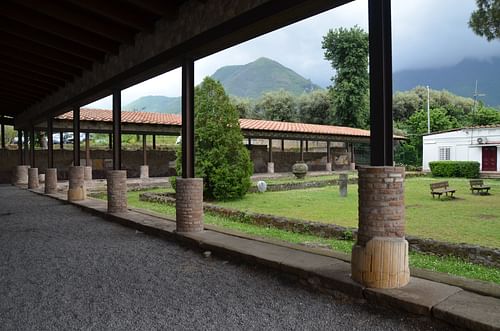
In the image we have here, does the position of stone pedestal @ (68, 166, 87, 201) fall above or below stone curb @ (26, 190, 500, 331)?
above

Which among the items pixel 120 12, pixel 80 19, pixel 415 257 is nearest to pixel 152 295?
pixel 415 257

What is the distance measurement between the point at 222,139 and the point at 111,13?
22.3ft

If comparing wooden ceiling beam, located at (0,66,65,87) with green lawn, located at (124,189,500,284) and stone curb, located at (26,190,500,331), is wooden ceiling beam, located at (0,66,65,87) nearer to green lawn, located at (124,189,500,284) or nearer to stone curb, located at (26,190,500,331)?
green lawn, located at (124,189,500,284)

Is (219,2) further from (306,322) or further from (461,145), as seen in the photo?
(461,145)

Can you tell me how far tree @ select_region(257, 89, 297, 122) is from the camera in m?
45.2

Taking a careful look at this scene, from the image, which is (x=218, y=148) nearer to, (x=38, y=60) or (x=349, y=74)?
(x=38, y=60)

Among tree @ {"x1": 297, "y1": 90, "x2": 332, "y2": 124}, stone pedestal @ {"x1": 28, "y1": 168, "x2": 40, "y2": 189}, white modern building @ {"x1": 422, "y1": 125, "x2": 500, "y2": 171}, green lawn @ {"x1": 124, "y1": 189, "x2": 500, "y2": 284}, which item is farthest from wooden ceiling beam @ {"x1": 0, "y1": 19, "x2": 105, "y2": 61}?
tree @ {"x1": 297, "y1": 90, "x2": 332, "y2": 124}

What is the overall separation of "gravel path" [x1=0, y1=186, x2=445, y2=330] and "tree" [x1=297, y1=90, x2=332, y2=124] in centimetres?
4029

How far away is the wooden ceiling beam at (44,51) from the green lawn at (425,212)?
5.47 meters

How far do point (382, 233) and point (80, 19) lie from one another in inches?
225

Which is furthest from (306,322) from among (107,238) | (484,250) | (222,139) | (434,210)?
(222,139)

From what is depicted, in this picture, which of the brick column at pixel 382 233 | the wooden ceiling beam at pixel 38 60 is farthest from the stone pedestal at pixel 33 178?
the brick column at pixel 382 233

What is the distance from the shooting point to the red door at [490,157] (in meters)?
27.2

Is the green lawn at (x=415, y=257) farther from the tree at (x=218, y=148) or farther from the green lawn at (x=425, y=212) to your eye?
the tree at (x=218, y=148)
